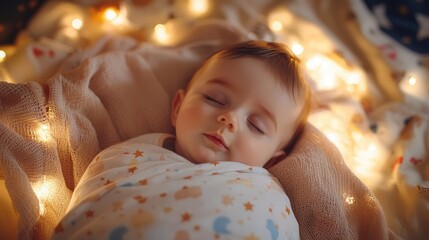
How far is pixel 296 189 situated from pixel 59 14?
1.03m

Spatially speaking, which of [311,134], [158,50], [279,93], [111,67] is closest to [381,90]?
[311,134]

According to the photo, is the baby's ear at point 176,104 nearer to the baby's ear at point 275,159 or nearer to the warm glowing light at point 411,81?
the baby's ear at point 275,159

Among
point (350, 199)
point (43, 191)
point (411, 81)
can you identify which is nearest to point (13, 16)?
point (43, 191)

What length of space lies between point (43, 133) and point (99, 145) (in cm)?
17

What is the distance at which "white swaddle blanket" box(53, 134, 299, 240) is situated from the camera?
77 centimetres

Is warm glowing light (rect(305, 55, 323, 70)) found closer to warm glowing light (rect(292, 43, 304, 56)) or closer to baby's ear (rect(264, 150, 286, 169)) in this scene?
warm glowing light (rect(292, 43, 304, 56))

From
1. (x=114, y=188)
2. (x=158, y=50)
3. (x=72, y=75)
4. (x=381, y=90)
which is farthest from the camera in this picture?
(x=381, y=90)

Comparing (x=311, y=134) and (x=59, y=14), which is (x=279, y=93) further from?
(x=59, y=14)

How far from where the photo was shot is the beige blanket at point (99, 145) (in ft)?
3.16

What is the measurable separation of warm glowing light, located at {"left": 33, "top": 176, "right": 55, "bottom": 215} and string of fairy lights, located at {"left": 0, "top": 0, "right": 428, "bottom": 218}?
1.69 feet

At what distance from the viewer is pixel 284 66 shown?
3.74ft

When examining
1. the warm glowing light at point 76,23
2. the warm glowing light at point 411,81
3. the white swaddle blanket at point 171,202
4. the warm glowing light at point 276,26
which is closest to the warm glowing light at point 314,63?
the warm glowing light at point 276,26

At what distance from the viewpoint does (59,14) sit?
1.50 metres

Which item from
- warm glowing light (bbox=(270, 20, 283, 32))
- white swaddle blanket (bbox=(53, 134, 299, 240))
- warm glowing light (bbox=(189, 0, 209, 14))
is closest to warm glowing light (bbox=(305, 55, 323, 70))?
warm glowing light (bbox=(270, 20, 283, 32))
